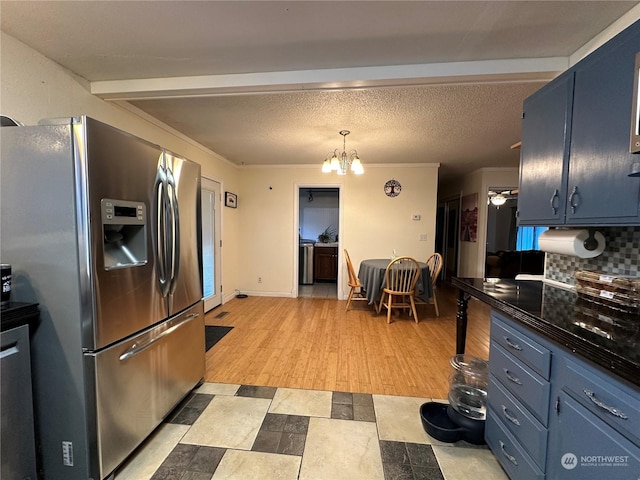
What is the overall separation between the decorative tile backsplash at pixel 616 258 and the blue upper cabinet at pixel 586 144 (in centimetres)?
38

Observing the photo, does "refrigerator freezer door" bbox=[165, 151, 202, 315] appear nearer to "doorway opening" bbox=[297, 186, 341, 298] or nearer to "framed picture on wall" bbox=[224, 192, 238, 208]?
"framed picture on wall" bbox=[224, 192, 238, 208]

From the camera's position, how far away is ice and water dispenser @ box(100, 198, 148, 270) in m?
1.30

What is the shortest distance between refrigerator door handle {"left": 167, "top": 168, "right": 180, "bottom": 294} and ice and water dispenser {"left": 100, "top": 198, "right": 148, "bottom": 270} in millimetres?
196

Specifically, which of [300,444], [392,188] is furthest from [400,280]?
[300,444]

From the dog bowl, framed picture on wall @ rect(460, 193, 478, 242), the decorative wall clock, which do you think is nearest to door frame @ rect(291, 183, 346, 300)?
the decorative wall clock

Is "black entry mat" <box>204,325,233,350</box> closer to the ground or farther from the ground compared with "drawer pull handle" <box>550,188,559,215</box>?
closer to the ground

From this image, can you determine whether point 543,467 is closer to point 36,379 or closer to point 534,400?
point 534,400

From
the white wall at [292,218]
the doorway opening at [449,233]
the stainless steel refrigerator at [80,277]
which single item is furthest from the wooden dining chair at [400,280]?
the doorway opening at [449,233]

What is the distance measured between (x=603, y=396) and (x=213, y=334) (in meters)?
3.23

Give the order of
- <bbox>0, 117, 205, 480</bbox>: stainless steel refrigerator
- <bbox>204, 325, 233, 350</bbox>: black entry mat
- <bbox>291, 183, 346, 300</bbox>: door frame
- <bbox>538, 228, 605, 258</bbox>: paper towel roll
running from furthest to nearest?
1. <bbox>291, 183, 346, 300</bbox>: door frame
2. <bbox>204, 325, 233, 350</bbox>: black entry mat
3. <bbox>538, 228, 605, 258</bbox>: paper towel roll
4. <bbox>0, 117, 205, 480</bbox>: stainless steel refrigerator

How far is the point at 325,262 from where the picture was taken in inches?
248

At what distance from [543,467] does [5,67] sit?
3294 millimetres

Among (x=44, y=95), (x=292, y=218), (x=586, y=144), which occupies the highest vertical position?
(x=44, y=95)

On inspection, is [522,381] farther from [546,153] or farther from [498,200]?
[498,200]
